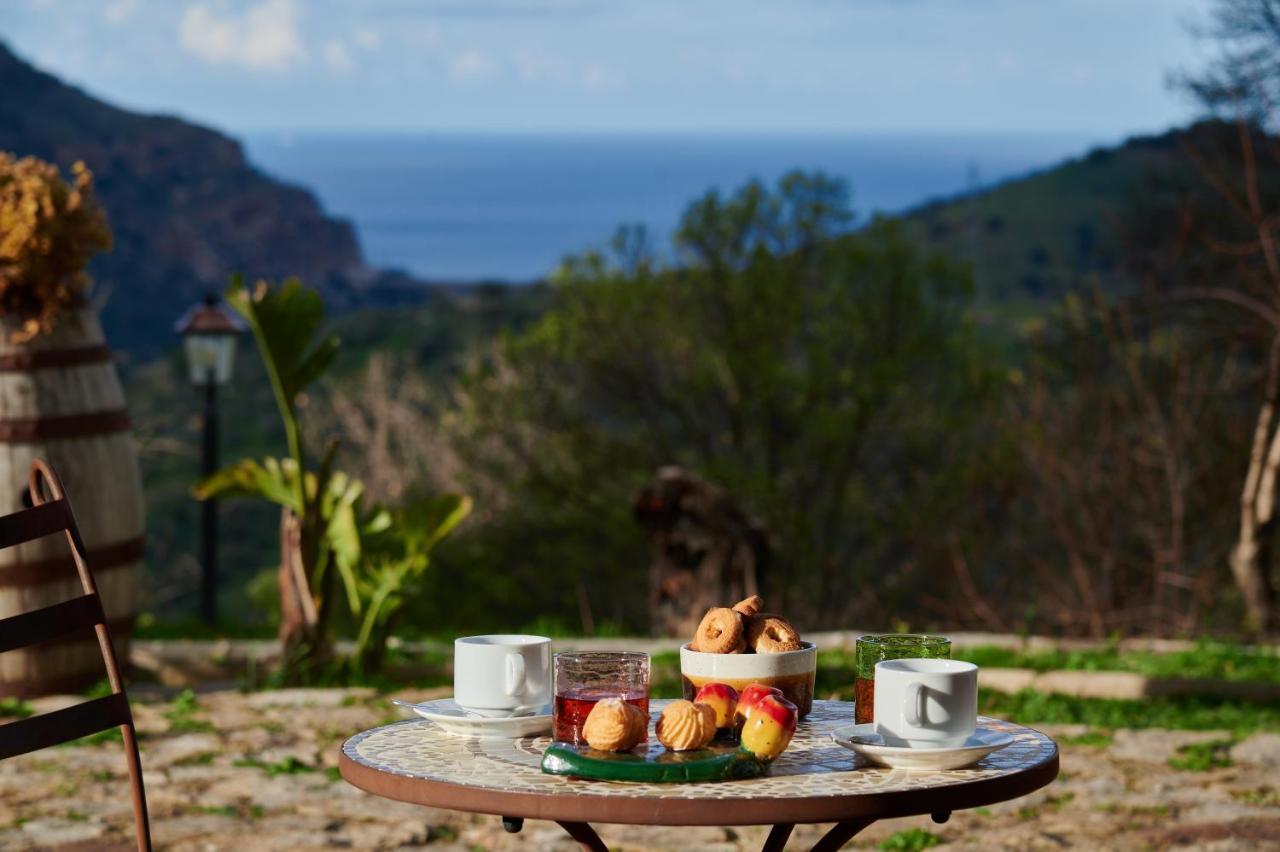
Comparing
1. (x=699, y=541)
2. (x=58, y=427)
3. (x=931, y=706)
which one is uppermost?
(x=58, y=427)

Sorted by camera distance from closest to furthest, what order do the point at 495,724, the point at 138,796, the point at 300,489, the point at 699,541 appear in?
→ the point at 495,724 < the point at 138,796 < the point at 300,489 < the point at 699,541

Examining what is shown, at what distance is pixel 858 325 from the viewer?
1661cm

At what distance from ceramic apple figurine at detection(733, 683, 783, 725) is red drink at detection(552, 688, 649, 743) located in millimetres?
167

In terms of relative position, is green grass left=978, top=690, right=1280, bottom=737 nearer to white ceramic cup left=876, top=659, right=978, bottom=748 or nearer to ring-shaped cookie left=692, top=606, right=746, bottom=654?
ring-shaped cookie left=692, top=606, right=746, bottom=654

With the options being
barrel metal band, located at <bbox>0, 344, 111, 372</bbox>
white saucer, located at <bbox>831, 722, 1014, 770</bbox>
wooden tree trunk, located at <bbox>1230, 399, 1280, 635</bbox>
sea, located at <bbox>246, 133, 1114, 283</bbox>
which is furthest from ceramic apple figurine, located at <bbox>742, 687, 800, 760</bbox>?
sea, located at <bbox>246, 133, 1114, 283</bbox>

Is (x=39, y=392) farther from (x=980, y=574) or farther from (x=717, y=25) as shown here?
(x=717, y=25)

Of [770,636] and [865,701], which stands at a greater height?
[770,636]

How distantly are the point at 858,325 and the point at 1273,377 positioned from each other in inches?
285

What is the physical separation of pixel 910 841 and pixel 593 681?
2.48 meters

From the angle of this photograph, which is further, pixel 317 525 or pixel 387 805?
pixel 317 525

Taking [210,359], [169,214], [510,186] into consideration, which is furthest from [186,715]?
[510,186]

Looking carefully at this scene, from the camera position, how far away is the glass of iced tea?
284 centimetres

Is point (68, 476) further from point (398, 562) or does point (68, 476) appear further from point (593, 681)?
point (593, 681)

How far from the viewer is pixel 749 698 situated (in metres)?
2.69
